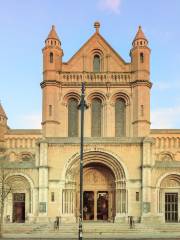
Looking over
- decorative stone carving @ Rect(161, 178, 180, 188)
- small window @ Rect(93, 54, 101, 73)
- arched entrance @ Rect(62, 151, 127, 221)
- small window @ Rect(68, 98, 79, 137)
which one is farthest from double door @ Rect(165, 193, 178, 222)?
small window @ Rect(93, 54, 101, 73)

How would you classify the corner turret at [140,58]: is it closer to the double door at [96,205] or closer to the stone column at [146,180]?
the stone column at [146,180]

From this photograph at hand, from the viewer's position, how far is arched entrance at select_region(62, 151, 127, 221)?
51.2 metres

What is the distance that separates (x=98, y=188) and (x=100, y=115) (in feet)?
30.2

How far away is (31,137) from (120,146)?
62.3 feet

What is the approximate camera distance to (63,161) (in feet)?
169

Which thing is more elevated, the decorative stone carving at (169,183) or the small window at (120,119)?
the small window at (120,119)

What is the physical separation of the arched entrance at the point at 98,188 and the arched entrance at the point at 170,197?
404 cm

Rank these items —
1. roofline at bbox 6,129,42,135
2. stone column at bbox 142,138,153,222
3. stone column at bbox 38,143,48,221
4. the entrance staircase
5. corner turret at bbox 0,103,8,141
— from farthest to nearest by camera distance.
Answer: roofline at bbox 6,129,42,135, corner turret at bbox 0,103,8,141, stone column at bbox 38,143,48,221, stone column at bbox 142,138,153,222, the entrance staircase

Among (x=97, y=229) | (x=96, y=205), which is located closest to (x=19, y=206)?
(x=96, y=205)

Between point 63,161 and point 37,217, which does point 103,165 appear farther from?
point 37,217

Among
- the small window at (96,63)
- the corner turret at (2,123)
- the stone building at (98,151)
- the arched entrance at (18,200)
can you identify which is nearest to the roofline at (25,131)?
the corner turret at (2,123)

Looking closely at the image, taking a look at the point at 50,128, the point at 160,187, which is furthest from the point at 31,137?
the point at 160,187

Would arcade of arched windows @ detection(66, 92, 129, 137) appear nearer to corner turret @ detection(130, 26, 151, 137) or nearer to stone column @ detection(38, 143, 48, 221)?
corner turret @ detection(130, 26, 151, 137)

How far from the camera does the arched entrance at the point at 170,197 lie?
5138cm
